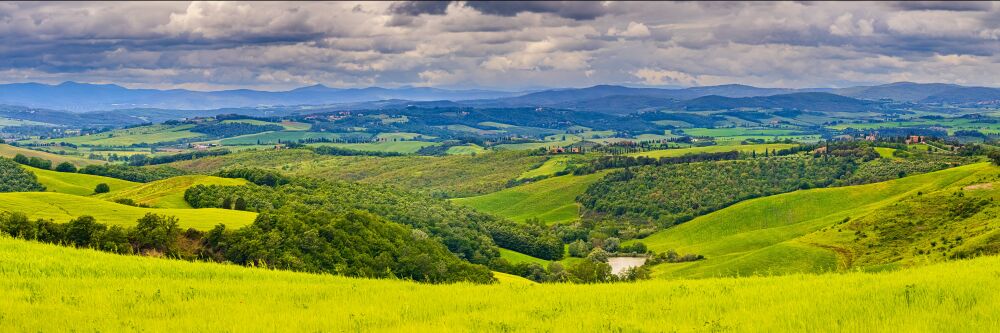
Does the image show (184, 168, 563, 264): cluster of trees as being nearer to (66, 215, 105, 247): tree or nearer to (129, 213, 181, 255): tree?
(129, 213, 181, 255): tree

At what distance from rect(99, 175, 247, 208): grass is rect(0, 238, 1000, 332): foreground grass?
114048mm

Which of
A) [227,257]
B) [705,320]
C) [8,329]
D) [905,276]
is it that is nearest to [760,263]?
[227,257]

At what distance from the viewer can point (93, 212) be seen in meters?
89.0

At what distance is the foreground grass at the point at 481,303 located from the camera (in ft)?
63.4

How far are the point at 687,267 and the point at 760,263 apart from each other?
2744 cm

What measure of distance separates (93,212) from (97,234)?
122ft

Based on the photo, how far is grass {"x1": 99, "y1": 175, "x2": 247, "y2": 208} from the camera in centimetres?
14138

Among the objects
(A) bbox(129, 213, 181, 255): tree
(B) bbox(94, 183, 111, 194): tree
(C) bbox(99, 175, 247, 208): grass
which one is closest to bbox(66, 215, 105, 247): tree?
(A) bbox(129, 213, 181, 255): tree

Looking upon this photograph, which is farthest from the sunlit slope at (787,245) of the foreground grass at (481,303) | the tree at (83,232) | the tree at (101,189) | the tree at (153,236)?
the tree at (101,189)

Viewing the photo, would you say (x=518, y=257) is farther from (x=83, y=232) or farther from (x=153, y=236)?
(x=83, y=232)

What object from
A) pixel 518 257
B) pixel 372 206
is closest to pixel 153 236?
pixel 372 206

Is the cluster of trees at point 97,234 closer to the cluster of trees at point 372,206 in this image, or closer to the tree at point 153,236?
the tree at point 153,236

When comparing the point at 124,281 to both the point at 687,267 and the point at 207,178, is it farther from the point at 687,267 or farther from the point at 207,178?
the point at 207,178

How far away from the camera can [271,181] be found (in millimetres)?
194250
